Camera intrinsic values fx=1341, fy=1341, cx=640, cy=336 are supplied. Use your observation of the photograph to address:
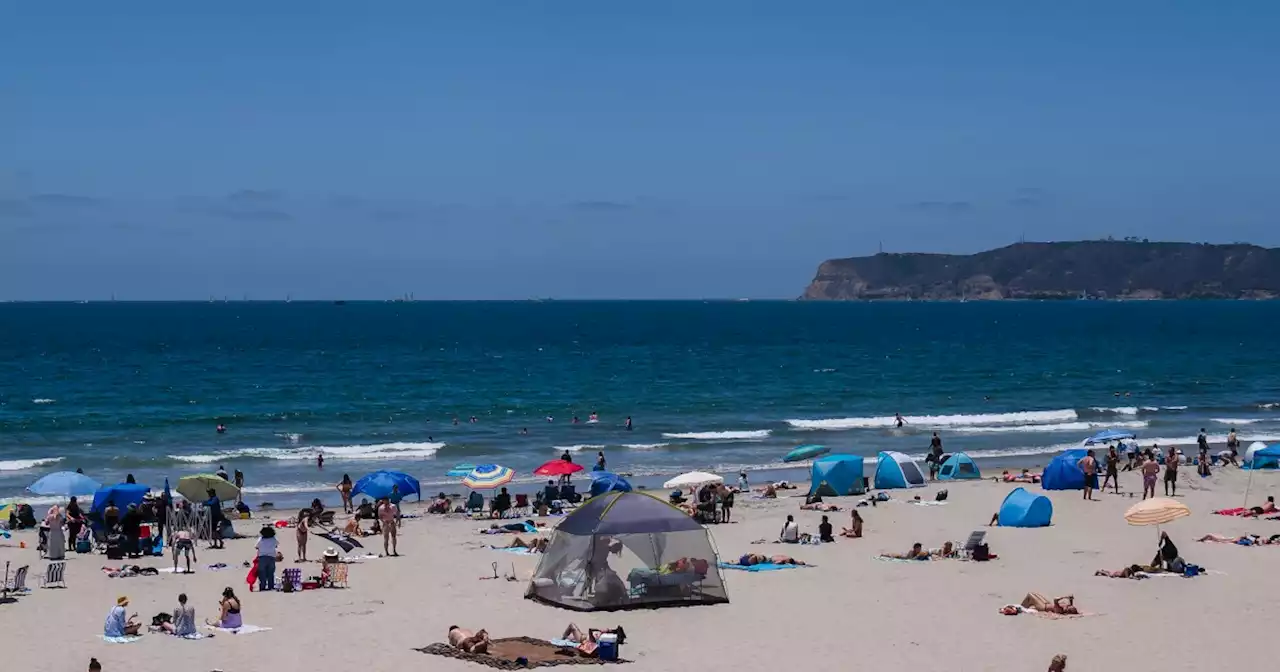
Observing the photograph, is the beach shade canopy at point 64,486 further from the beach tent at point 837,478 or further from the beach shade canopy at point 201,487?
the beach tent at point 837,478

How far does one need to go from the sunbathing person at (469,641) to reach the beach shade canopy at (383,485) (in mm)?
13320

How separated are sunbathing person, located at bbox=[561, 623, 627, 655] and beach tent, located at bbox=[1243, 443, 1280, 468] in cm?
Answer: 2561

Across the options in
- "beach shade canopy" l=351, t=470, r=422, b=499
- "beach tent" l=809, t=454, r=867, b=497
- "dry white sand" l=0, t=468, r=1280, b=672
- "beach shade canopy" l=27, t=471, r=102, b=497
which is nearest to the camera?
"dry white sand" l=0, t=468, r=1280, b=672

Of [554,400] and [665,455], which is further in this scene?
[554,400]

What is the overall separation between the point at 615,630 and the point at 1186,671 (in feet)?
22.4

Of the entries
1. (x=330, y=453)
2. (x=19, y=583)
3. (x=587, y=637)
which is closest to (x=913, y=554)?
(x=587, y=637)

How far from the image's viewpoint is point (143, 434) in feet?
163

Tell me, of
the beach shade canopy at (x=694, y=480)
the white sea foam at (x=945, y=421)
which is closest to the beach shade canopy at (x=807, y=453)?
the beach shade canopy at (x=694, y=480)

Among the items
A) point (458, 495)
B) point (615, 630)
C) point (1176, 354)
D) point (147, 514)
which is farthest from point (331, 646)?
point (1176, 354)

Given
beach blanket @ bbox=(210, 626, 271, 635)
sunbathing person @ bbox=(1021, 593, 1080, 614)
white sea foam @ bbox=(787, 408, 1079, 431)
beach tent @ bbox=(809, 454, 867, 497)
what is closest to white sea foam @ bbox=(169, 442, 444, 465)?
white sea foam @ bbox=(787, 408, 1079, 431)

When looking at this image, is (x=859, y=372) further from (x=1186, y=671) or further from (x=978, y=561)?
(x=1186, y=671)

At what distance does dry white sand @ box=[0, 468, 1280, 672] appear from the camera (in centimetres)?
1628

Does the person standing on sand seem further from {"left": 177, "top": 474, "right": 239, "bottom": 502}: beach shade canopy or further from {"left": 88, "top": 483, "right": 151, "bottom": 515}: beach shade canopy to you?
{"left": 88, "top": 483, "right": 151, "bottom": 515}: beach shade canopy

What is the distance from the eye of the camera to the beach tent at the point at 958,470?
3641 cm
